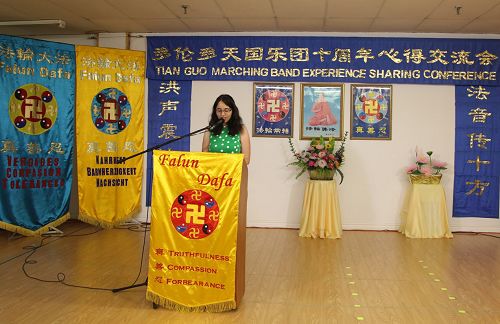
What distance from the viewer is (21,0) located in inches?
191

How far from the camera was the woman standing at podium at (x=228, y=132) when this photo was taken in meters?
3.30

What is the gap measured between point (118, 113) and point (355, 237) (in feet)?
10.5

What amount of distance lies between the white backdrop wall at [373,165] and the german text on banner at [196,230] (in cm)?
307

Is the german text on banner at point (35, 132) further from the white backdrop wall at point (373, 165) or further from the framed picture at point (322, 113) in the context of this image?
the framed picture at point (322, 113)

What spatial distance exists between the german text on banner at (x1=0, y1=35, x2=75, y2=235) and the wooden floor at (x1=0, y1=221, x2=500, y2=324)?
341 mm

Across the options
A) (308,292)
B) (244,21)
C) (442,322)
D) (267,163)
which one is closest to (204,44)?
(244,21)

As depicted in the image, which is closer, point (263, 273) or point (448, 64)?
point (263, 273)

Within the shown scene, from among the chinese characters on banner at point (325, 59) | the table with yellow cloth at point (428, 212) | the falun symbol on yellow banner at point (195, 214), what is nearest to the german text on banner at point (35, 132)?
the chinese characters on banner at point (325, 59)

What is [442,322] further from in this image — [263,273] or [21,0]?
[21,0]

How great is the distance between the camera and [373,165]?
19.3ft

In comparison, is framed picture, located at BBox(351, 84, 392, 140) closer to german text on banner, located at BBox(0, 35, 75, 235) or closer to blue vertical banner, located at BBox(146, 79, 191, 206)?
blue vertical banner, located at BBox(146, 79, 191, 206)

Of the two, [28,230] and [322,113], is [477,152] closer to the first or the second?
[322,113]

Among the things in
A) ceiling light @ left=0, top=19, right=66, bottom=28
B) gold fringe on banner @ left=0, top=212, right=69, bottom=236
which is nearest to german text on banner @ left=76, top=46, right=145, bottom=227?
gold fringe on banner @ left=0, top=212, right=69, bottom=236

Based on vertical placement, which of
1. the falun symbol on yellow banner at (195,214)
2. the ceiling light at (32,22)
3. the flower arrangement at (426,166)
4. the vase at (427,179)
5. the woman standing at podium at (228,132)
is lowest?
the falun symbol on yellow banner at (195,214)
